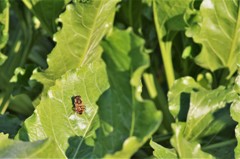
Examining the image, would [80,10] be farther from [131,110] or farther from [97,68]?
[131,110]

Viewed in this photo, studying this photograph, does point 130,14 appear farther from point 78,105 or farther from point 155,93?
point 78,105

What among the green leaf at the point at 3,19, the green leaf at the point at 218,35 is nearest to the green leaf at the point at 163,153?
the green leaf at the point at 218,35

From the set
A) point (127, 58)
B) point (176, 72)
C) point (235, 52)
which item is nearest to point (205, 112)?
point (235, 52)

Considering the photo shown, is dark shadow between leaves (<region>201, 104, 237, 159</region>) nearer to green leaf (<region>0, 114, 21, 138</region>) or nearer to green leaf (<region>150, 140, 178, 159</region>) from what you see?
green leaf (<region>150, 140, 178, 159</region>)

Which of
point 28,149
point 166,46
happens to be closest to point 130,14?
point 166,46

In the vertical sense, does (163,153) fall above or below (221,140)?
above

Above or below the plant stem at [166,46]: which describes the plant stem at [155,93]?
below

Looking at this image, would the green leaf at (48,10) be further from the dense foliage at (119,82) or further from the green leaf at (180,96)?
the green leaf at (180,96)

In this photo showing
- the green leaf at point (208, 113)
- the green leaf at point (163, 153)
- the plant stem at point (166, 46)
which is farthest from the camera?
the plant stem at point (166, 46)
